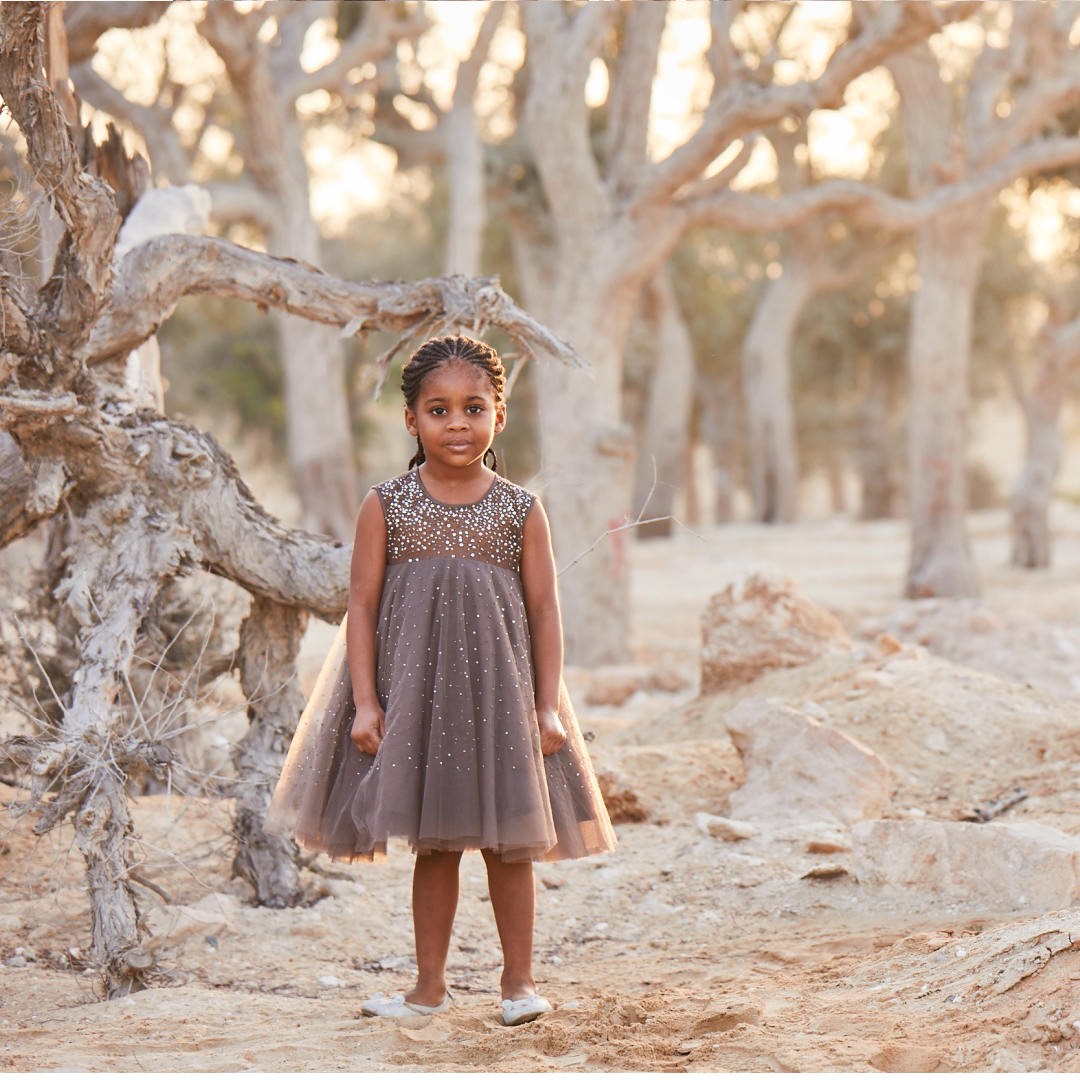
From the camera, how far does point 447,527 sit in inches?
117

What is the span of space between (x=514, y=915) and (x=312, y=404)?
1045 cm

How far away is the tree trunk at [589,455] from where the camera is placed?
8375 mm

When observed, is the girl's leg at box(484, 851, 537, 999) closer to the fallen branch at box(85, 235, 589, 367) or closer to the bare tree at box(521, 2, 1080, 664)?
the fallen branch at box(85, 235, 589, 367)

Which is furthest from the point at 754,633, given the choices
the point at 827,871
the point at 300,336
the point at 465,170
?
the point at 300,336

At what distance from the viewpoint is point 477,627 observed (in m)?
2.90

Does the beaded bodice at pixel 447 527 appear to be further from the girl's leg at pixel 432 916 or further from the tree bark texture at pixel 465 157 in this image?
the tree bark texture at pixel 465 157

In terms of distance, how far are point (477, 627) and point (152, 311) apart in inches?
67.9

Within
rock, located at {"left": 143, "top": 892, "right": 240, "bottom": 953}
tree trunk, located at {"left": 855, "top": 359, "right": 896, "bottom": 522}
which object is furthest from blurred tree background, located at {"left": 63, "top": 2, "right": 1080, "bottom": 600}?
rock, located at {"left": 143, "top": 892, "right": 240, "bottom": 953}

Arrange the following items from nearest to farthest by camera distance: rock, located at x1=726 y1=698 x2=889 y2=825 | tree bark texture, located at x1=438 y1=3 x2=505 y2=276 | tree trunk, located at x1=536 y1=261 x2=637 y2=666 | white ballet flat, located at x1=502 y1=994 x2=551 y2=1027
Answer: white ballet flat, located at x1=502 y1=994 x2=551 y2=1027
rock, located at x1=726 y1=698 x2=889 y2=825
tree trunk, located at x1=536 y1=261 x2=637 y2=666
tree bark texture, located at x1=438 y1=3 x2=505 y2=276

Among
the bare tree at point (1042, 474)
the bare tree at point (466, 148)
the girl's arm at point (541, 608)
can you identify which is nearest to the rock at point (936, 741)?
the girl's arm at point (541, 608)

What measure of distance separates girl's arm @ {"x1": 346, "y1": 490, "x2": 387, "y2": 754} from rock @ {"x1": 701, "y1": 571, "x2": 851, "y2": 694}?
3981mm

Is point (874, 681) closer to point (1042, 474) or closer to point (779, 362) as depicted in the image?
point (1042, 474)

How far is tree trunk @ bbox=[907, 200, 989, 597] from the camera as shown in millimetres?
11430

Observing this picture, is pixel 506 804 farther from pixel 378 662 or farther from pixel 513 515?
pixel 513 515
